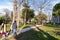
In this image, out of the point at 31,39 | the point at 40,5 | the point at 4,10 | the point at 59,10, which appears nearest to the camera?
the point at 31,39

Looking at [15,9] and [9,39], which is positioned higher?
[15,9]

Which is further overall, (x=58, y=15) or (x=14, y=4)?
(x=58, y=15)

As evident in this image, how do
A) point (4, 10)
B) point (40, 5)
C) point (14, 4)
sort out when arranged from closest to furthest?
point (14, 4), point (40, 5), point (4, 10)

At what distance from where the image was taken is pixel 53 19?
94312 millimetres

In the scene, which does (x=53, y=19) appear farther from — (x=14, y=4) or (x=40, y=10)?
(x=14, y=4)

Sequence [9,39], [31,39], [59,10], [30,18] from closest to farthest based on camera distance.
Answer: [9,39], [31,39], [59,10], [30,18]

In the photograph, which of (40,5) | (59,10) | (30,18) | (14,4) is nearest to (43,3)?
(40,5)

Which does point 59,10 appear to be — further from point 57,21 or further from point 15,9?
point 15,9

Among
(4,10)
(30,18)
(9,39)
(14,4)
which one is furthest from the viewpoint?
(4,10)

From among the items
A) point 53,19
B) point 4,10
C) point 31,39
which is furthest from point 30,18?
point 31,39

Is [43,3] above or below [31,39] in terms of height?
above

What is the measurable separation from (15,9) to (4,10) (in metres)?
76.1

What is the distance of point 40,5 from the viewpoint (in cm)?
7188

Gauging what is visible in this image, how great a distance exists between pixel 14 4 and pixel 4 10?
76.1 meters
